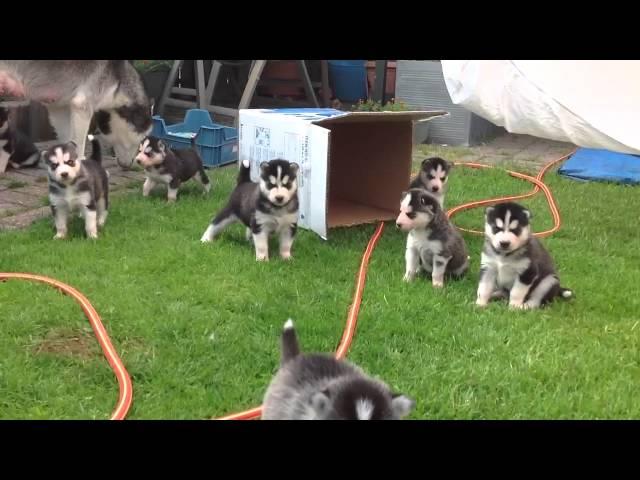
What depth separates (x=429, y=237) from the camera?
569 centimetres

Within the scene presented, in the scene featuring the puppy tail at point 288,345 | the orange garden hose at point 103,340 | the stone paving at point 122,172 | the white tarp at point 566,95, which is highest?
the white tarp at point 566,95

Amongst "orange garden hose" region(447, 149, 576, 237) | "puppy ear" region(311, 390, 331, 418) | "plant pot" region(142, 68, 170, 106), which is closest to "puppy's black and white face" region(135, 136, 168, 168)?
"orange garden hose" region(447, 149, 576, 237)

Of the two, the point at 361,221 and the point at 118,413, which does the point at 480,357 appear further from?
the point at 361,221

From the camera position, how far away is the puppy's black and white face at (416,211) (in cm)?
560

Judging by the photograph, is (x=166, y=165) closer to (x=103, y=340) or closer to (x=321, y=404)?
(x=103, y=340)

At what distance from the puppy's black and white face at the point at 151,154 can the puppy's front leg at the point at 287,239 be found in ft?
7.59

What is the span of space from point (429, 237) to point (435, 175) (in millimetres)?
1615

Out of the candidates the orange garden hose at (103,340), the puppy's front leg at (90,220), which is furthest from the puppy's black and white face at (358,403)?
the puppy's front leg at (90,220)

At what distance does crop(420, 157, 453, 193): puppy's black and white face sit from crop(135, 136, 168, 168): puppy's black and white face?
2.85m

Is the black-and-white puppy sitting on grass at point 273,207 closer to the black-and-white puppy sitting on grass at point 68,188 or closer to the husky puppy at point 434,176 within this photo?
the black-and-white puppy sitting on grass at point 68,188

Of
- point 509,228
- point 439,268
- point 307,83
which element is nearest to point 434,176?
point 439,268

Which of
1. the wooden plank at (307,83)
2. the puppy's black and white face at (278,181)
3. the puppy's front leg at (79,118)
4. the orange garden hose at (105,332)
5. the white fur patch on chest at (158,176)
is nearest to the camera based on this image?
the orange garden hose at (105,332)

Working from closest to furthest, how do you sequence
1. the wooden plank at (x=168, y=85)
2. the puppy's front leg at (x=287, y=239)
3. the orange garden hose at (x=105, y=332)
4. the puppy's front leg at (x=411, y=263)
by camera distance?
the orange garden hose at (x=105, y=332) < the puppy's front leg at (x=411, y=263) < the puppy's front leg at (x=287, y=239) < the wooden plank at (x=168, y=85)

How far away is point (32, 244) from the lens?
6.32 m
